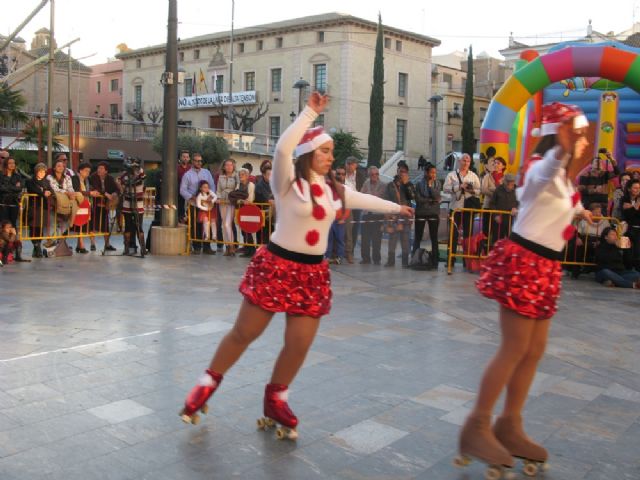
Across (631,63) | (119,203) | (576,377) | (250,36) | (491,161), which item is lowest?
(576,377)

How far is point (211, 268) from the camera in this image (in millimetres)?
10734

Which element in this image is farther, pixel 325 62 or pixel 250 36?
pixel 250 36

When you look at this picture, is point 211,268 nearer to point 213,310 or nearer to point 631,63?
point 213,310

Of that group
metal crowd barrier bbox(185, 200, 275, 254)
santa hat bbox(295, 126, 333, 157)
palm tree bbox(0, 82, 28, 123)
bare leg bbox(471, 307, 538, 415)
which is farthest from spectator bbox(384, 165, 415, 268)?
palm tree bbox(0, 82, 28, 123)

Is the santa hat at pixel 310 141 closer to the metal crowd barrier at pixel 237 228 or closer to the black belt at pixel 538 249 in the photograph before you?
the black belt at pixel 538 249

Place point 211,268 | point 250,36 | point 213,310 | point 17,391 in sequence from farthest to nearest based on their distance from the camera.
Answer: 1. point 250,36
2. point 211,268
3. point 213,310
4. point 17,391

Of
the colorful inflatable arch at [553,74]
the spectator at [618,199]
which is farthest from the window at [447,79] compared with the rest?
the spectator at [618,199]

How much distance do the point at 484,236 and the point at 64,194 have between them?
6.87 metres

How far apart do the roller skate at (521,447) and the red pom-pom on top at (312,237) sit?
135 cm

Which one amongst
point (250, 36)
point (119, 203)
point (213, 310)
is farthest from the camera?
point (250, 36)

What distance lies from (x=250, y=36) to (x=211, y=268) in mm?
48176

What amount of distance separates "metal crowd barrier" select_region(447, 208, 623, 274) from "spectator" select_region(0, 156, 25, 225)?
22.1ft

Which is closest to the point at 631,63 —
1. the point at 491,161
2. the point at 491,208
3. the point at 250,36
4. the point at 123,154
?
the point at 491,161

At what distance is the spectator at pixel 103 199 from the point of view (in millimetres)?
12531
